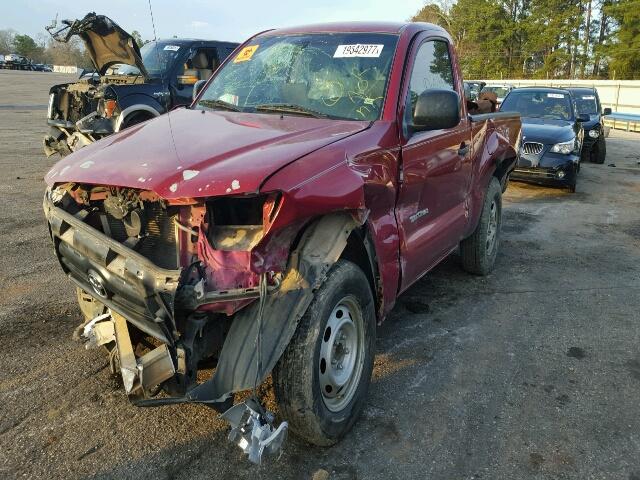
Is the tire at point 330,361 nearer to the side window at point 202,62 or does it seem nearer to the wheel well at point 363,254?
the wheel well at point 363,254

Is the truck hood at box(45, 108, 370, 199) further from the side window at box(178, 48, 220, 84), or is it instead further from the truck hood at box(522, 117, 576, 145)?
the truck hood at box(522, 117, 576, 145)

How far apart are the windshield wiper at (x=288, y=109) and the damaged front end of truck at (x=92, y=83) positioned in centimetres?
559

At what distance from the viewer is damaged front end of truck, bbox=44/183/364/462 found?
7.63 ft

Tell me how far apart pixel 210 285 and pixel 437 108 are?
178cm

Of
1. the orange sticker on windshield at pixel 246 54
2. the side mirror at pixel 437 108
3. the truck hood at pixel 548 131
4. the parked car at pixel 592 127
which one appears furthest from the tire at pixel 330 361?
the parked car at pixel 592 127

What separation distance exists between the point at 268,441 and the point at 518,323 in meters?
2.83

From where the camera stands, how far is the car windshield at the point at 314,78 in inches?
139

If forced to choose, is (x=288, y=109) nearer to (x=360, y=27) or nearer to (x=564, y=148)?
(x=360, y=27)

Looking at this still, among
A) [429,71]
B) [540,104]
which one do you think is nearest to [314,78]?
[429,71]

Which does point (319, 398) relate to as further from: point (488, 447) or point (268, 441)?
point (488, 447)

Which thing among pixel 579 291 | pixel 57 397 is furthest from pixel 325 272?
pixel 579 291

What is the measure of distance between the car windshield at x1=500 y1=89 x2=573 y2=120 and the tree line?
34551 millimetres

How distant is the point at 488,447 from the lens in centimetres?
293

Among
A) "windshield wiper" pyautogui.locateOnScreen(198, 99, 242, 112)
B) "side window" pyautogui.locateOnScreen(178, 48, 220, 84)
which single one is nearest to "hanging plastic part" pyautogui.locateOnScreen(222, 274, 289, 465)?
"windshield wiper" pyautogui.locateOnScreen(198, 99, 242, 112)
